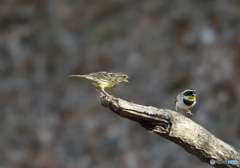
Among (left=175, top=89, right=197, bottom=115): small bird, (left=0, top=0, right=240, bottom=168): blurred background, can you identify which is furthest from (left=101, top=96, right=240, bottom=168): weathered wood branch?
(left=0, top=0, right=240, bottom=168): blurred background

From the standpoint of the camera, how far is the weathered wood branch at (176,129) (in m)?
4.47

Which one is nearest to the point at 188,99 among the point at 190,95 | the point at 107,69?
the point at 190,95

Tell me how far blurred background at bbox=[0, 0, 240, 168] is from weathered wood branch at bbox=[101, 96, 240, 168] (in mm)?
4510

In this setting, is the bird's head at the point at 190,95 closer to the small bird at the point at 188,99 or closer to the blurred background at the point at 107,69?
the small bird at the point at 188,99

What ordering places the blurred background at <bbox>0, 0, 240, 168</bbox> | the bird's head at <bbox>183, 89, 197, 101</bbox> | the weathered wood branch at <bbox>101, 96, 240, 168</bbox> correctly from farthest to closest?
the blurred background at <bbox>0, 0, 240, 168</bbox> < the bird's head at <bbox>183, 89, 197, 101</bbox> < the weathered wood branch at <bbox>101, 96, 240, 168</bbox>

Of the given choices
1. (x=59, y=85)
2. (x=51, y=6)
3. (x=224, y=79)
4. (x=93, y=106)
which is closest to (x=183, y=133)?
(x=224, y=79)

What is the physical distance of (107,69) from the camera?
1073cm

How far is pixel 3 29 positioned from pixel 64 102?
2929mm

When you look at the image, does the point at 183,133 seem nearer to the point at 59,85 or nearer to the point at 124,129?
the point at 124,129

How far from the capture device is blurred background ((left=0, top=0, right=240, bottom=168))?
9719 mm

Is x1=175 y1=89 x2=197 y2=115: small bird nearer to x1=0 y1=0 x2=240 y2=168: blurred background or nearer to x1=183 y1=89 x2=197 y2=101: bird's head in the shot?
x1=183 y1=89 x2=197 y2=101: bird's head

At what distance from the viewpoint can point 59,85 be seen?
36.4ft

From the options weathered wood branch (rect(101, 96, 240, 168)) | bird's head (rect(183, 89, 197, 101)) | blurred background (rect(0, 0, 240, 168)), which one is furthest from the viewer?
blurred background (rect(0, 0, 240, 168))

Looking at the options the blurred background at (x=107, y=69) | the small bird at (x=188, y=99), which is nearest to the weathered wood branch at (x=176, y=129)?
the small bird at (x=188, y=99)
